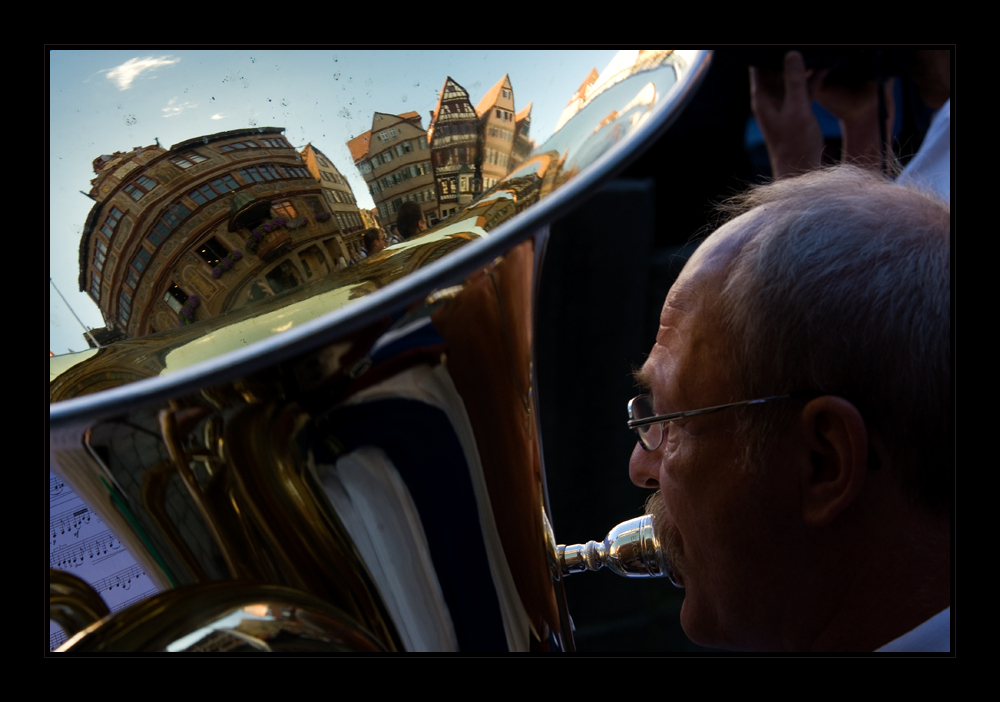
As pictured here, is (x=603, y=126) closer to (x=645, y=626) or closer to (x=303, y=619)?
(x=303, y=619)

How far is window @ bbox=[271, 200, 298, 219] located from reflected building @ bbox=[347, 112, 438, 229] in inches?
3.8

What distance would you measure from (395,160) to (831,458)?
22.9 inches

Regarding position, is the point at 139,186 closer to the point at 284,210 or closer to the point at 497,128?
the point at 284,210

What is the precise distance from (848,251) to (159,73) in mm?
765

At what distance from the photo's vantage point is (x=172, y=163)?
905 millimetres

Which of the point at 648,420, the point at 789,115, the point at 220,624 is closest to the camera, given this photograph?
the point at 220,624

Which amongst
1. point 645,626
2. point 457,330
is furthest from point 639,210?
point 457,330

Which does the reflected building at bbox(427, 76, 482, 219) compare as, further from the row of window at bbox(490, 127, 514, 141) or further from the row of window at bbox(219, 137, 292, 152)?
the row of window at bbox(219, 137, 292, 152)

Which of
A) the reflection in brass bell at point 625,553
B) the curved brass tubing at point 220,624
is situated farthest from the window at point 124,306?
the reflection in brass bell at point 625,553

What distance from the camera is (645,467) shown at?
929 mm

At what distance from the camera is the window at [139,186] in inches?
35.8

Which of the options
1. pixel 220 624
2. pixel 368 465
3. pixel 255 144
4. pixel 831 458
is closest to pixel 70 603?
pixel 220 624

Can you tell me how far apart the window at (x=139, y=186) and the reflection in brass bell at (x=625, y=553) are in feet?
2.06

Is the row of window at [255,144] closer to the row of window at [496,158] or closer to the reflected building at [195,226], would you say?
the reflected building at [195,226]
